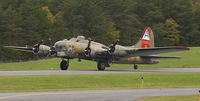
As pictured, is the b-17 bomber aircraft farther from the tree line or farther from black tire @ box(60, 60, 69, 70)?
the tree line

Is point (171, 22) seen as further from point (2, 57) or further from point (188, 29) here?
point (2, 57)

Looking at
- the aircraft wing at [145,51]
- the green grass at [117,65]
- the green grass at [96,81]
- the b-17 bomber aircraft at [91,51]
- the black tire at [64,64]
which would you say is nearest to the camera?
the green grass at [96,81]

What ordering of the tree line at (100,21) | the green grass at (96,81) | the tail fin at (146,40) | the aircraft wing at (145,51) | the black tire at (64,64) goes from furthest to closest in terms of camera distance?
the tree line at (100,21) → the tail fin at (146,40) → the black tire at (64,64) → the aircraft wing at (145,51) → the green grass at (96,81)

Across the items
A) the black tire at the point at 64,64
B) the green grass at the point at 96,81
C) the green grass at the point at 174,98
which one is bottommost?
the green grass at the point at 174,98

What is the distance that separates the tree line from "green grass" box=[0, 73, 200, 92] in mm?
67199

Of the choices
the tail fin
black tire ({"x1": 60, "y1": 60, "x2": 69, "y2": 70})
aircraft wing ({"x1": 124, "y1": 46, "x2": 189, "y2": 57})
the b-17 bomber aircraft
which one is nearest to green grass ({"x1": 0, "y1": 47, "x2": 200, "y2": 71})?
the tail fin

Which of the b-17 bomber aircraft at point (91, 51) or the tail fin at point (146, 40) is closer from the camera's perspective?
the b-17 bomber aircraft at point (91, 51)

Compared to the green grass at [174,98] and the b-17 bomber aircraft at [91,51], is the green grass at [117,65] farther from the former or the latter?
the green grass at [174,98]

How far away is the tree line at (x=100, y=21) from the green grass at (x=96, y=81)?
6720 centimetres

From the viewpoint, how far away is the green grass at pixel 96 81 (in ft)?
104

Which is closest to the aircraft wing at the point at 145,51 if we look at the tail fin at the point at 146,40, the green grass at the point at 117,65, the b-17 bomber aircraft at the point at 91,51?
the b-17 bomber aircraft at the point at 91,51

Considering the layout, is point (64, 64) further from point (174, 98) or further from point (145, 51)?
point (174, 98)

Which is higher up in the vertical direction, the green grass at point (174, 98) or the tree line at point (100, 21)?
the tree line at point (100, 21)

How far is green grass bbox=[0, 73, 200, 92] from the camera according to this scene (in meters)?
31.6
